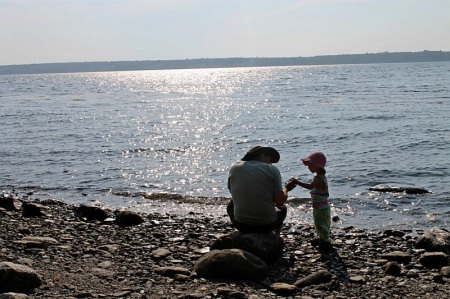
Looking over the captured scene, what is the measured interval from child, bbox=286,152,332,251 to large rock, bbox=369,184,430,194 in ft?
23.5

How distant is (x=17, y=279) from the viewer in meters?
7.66

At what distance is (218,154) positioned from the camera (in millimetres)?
25719

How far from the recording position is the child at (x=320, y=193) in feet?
34.2

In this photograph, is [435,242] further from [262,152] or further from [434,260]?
[262,152]

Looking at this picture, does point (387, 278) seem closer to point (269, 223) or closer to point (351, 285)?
point (351, 285)

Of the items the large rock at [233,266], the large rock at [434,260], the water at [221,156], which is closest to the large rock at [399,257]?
the large rock at [434,260]

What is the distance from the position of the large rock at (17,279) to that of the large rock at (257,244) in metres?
3.21

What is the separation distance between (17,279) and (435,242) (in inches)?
276

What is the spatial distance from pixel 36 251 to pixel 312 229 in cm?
588

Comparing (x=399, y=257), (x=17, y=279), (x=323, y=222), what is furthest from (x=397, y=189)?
(x=17, y=279)

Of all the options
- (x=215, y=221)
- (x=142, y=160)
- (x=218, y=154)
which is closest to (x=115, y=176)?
(x=142, y=160)

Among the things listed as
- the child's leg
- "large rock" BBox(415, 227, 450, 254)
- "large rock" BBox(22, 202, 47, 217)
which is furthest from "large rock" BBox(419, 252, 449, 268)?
"large rock" BBox(22, 202, 47, 217)

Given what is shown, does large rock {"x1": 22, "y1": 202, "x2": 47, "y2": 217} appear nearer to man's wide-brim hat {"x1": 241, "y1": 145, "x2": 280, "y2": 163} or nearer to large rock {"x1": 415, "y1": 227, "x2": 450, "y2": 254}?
man's wide-brim hat {"x1": 241, "y1": 145, "x2": 280, "y2": 163}

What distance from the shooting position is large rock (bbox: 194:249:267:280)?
28.0 feet
